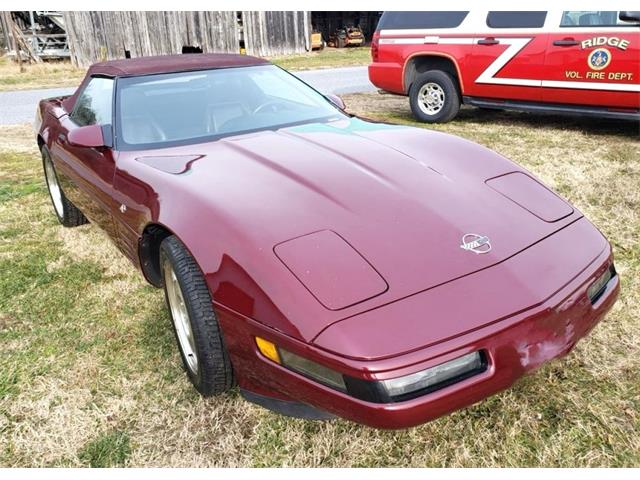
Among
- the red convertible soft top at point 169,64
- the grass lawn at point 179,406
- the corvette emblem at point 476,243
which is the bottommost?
the grass lawn at point 179,406

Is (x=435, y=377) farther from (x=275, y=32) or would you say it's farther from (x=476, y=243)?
(x=275, y=32)

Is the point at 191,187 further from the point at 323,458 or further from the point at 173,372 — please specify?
the point at 323,458

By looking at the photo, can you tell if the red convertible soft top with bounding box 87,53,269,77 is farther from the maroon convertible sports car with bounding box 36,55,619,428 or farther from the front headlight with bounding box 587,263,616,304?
the front headlight with bounding box 587,263,616,304

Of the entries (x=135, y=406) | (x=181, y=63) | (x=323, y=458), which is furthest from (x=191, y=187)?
(x=181, y=63)

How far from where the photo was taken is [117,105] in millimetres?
2941

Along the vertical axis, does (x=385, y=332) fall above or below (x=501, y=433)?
above

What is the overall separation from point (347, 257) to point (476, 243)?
465mm

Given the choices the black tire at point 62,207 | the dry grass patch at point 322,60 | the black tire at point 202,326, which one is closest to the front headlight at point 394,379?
the black tire at point 202,326

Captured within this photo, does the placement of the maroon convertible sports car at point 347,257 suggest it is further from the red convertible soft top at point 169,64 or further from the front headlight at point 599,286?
the red convertible soft top at point 169,64

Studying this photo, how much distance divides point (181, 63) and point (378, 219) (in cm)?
200

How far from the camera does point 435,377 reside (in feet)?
5.09

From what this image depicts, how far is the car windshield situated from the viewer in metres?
2.82

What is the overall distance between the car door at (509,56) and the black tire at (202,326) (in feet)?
18.1

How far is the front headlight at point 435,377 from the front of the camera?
152cm
